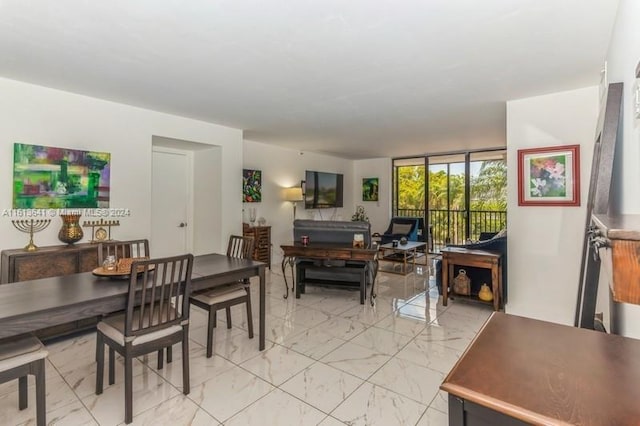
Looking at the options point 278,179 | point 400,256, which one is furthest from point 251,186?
point 400,256

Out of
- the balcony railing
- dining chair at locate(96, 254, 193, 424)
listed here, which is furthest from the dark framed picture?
dining chair at locate(96, 254, 193, 424)

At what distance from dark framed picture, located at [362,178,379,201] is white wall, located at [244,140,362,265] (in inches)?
57.3

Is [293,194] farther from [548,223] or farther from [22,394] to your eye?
[22,394]

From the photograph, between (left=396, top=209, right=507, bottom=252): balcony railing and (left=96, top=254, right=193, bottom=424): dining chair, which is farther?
(left=396, top=209, right=507, bottom=252): balcony railing

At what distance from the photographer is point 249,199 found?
19.2 feet

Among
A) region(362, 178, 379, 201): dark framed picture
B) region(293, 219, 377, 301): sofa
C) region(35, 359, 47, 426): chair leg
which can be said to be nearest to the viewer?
region(35, 359, 47, 426): chair leg

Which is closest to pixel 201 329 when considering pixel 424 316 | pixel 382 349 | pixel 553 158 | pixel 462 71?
pixel 382 349

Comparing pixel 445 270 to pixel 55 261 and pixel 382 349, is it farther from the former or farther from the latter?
pixel 55 261

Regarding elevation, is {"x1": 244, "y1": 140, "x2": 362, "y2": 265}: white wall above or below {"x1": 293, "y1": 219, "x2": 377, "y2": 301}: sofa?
above

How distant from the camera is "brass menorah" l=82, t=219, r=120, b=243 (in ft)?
11.4

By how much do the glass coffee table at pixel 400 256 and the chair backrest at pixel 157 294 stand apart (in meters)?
3.07

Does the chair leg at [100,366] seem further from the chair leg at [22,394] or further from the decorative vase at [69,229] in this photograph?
the decorative vase at [69,229]

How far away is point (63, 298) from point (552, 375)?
2279 mm

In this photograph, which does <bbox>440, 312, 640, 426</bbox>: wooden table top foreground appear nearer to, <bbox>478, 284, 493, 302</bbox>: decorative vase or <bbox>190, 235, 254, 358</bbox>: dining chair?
<bbox>190, 235, 254, 358</bbox>: dining chair
